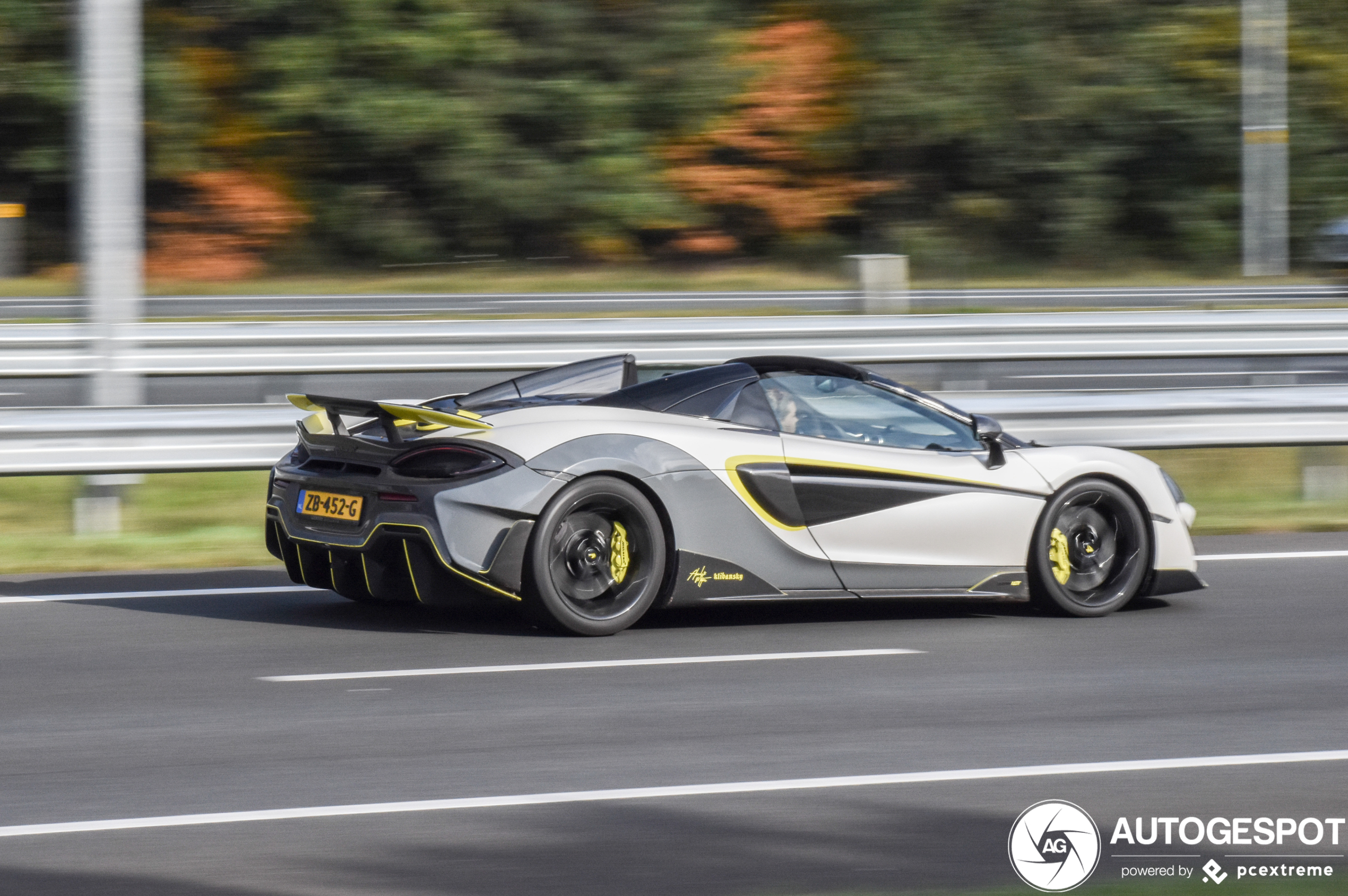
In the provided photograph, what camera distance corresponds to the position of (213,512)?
1042 cm

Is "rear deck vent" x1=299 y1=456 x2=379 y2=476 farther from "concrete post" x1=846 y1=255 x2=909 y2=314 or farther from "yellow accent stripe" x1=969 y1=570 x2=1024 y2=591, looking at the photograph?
"concrete post" x1=846 y1=255 x2=909 y2=314

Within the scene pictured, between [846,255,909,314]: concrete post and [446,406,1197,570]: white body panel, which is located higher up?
[846,255,909,314]: concrete post

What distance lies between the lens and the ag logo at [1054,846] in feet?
13.5

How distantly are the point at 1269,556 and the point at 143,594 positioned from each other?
5.83 metres

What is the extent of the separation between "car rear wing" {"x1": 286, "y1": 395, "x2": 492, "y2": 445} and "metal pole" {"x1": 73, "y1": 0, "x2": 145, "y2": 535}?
371 centimetres

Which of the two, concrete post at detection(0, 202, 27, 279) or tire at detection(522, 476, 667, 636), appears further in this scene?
concrete post at detection(0, 202, 27, 279)

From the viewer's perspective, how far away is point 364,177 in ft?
102

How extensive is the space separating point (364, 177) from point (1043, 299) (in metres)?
12.4

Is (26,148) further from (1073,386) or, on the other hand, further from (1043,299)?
(1073,386)

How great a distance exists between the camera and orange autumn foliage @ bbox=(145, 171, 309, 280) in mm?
29406

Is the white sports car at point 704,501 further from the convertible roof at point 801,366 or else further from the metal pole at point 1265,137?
the metal pole at point 1265,137

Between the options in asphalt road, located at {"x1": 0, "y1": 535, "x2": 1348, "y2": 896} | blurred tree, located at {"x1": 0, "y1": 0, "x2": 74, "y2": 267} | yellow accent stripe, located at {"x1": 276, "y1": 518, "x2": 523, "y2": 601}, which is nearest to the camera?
asphalt road, located at {"x1": 0, "y1": 535, "x2": 1348, "y2": 896}

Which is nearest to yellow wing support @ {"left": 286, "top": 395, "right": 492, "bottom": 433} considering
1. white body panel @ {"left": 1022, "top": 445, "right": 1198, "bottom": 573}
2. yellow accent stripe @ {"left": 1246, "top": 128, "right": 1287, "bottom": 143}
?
white body panel @ {"left": 1022, "top": 445, "right": 1198, "bottom": 573}

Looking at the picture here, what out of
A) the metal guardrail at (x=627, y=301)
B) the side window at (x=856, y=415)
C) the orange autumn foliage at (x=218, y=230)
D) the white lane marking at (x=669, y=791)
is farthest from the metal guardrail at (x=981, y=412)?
the orange autumn foliage at (x=218, y=230)
